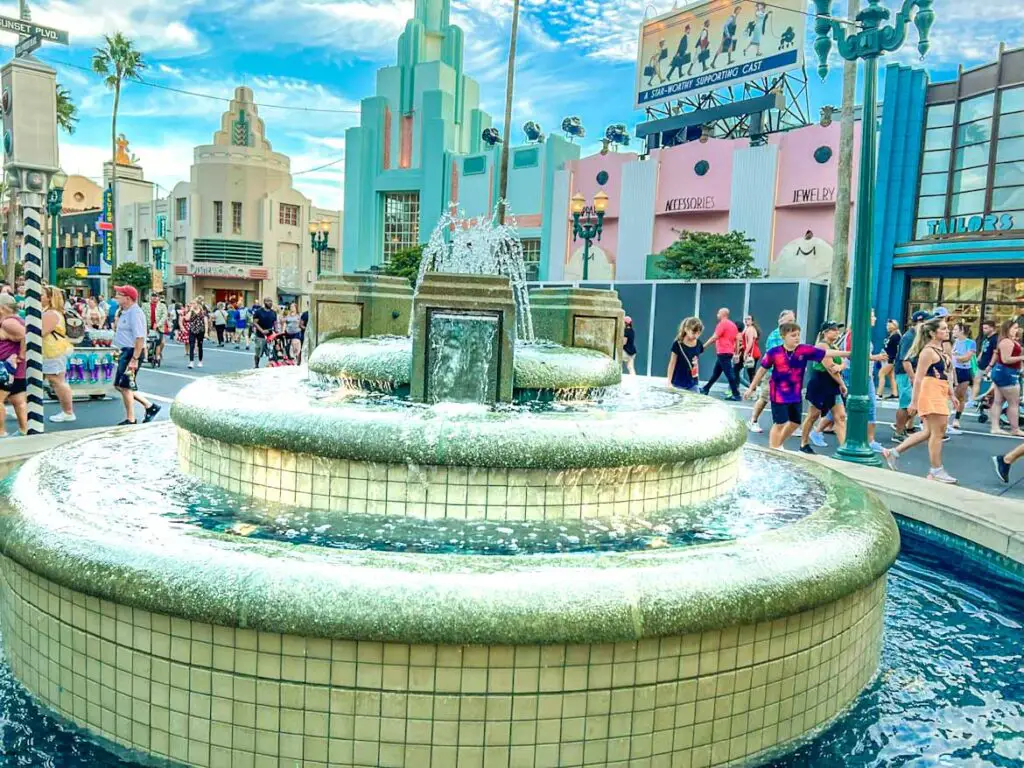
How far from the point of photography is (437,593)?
264cm

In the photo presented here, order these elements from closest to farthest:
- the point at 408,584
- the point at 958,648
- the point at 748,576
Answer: the point at 408,584
the point at 748,576
the point at 958,648

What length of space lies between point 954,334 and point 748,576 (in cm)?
1201

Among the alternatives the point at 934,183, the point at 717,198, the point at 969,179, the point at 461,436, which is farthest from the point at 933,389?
the point at 717,198

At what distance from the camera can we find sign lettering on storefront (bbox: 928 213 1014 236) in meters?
21.4

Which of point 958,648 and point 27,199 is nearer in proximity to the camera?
point 958,648

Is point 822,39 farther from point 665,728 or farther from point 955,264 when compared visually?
point 955,264

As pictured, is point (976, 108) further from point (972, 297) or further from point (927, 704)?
point (927, 704)

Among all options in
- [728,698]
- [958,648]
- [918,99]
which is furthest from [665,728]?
[918,99]

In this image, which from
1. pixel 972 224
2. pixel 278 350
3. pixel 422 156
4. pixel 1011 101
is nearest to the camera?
pixel 278 350

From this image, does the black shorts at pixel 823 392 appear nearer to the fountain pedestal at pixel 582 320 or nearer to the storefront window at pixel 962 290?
the fountain pedestal at pixel 582 320

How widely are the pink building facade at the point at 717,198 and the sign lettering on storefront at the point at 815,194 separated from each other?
3 cm

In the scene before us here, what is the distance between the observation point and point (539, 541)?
3.41 m

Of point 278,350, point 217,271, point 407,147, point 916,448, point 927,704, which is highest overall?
point 407,147

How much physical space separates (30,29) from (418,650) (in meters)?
8.09
